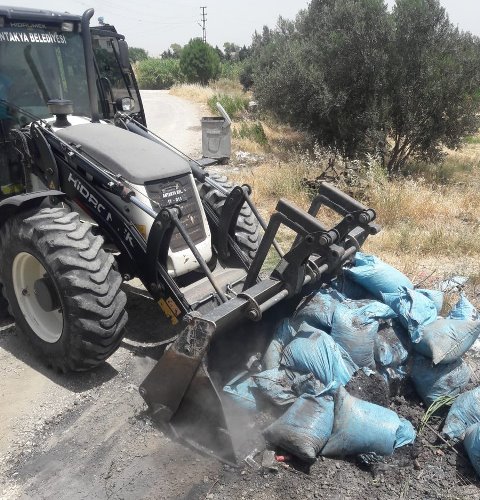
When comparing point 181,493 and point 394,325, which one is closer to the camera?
point 181,493

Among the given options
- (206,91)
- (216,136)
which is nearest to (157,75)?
(206,91)

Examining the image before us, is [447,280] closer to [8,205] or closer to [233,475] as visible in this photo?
[233,475]

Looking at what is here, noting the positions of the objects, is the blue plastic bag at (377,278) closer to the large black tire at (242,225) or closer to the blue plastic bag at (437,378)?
the blue plastic bag at (437,378)

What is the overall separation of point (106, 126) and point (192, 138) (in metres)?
12.3

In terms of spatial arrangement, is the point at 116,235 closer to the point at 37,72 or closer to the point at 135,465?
the point at 135,465

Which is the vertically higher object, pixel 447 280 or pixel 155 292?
pixel 155 292

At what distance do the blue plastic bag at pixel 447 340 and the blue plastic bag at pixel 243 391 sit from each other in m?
1.15

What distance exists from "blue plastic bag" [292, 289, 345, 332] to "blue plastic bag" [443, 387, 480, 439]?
0.91m

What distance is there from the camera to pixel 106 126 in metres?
4.36

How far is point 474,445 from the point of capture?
287 cm

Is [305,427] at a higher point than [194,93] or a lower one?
higher

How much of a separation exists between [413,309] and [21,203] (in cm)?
283

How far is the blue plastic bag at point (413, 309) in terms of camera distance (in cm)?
350

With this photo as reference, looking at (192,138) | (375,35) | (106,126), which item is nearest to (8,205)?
(106,126)
